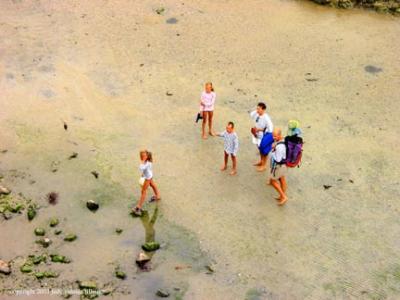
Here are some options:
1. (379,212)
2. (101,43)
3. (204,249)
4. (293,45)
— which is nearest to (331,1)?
(293,45)

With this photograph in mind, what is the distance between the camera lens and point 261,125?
35.7ft

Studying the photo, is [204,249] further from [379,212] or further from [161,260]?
[379,212]

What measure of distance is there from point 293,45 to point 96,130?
6.03 meters

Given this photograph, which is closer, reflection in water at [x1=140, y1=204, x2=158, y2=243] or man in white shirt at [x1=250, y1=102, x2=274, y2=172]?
reflection in water at [x1=140, y1=204, x2=158, y2=243]

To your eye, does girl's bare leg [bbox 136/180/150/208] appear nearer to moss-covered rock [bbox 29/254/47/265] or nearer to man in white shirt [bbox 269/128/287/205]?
moss-covered rock [bbox 29/254/47/265]

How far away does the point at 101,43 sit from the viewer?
14.8 metres

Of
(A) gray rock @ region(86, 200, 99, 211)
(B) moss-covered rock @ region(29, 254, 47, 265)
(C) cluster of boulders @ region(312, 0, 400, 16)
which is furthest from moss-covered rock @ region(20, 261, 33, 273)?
(C) cluster of boulders @ region(312, 0, 400, 16)

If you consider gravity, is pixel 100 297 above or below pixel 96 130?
below

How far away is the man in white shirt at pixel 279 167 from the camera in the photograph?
9992mm

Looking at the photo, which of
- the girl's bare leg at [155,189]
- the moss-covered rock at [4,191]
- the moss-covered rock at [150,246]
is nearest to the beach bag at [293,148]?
the girl's bare leg at [155,189]

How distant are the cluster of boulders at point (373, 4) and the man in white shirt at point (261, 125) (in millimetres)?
7277

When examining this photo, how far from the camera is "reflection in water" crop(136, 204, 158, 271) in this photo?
9.30m

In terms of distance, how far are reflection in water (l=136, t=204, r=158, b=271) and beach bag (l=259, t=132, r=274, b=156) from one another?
7.89 ft

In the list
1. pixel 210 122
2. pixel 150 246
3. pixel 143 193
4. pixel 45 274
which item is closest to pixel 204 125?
pixel 210 122
